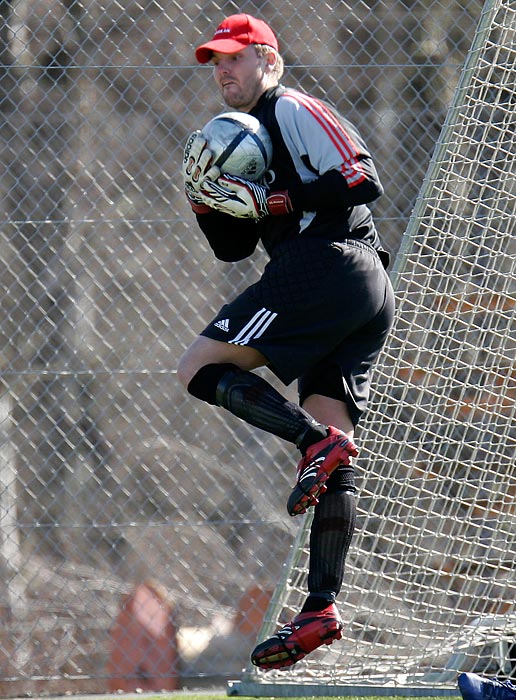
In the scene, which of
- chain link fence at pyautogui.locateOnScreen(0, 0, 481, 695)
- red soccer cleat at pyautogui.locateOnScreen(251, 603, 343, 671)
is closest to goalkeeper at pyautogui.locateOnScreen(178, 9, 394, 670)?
red soccer cleat at pyautogui.locateOnScreen(251, 603, 343, 671)

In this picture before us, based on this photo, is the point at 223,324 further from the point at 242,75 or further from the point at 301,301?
the point at 242,75

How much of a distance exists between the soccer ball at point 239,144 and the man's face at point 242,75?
0.14 m

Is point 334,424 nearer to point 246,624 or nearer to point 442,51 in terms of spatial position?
point 246,624

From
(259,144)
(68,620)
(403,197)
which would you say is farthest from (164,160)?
(259,144)

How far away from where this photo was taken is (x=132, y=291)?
22.1 feet

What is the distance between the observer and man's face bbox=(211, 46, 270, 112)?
3221 millimetres

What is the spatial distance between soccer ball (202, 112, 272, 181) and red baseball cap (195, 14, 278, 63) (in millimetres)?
210

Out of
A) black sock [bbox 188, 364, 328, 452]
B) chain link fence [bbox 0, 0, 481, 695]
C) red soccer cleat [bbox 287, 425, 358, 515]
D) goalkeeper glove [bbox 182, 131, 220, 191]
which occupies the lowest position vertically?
chain link fence [bbox 0, 0, 481, 695]

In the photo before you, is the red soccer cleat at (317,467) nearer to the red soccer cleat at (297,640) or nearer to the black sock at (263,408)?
the black sock at (263,408)

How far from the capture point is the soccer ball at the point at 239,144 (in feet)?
10.0

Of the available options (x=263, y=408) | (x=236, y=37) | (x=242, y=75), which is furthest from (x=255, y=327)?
(x=236, y=37)

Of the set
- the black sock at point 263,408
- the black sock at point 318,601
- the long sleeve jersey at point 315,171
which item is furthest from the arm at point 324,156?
the black sock at point 318,601

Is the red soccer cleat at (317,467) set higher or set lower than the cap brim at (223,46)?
lower

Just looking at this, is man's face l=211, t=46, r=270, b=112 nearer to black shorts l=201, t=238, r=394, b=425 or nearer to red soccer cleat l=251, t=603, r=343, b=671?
black shorts l=201, t=238, r=394, b=425
